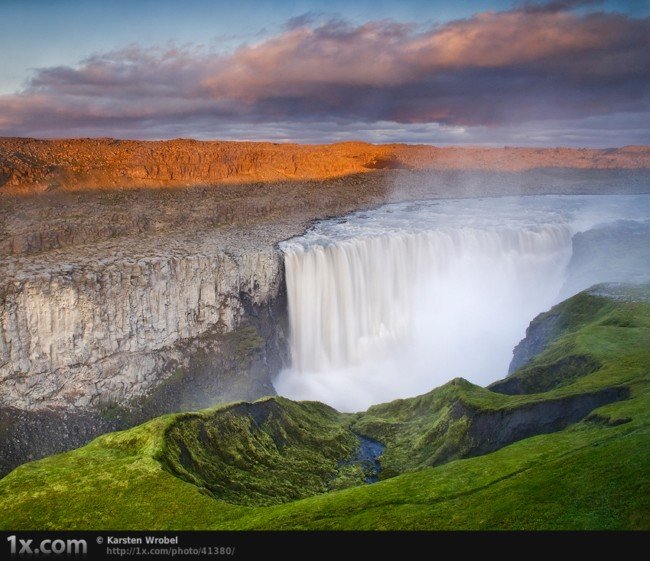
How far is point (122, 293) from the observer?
40281mm

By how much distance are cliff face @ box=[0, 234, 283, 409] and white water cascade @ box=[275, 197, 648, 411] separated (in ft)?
18.9

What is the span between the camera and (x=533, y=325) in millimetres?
41219

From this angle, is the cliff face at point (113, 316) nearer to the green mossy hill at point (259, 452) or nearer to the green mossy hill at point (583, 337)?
the green mossy hill at point (259, 452)

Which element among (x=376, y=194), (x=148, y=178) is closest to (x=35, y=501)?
(x=148, y=178)

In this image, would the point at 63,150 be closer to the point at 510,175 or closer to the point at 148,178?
the point at 148,178

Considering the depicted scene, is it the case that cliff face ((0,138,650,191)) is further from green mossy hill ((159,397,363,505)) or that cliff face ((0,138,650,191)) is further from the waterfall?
green mossy hill ((159,397,363,505))
